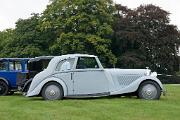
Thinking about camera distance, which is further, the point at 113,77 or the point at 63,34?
the point at 63,34

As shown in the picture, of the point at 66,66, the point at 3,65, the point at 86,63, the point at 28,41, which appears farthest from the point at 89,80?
the point at 28,41

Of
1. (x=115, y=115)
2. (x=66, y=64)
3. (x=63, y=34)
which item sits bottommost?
(x=115, y=115)

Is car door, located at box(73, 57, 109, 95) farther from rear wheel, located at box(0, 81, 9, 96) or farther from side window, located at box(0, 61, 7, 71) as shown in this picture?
side window, located at box(0, 61, 7, 71)

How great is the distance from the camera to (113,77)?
18281mm

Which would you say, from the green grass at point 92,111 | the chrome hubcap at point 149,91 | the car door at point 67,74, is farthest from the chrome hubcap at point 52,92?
the chrome hubcap at point 149,91

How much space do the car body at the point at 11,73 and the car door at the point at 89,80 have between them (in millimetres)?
5863

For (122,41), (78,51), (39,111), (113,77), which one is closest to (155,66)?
(122,41)

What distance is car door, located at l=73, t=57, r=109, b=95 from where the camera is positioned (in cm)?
1812

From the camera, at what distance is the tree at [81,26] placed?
6178cm

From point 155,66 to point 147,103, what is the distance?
51.6 metres

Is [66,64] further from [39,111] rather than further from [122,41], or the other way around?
[122,41]

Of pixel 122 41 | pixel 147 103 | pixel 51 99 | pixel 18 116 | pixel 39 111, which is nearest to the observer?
pixel 18 116

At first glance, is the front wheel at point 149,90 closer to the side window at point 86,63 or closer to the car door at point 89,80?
the car door at point 89,80

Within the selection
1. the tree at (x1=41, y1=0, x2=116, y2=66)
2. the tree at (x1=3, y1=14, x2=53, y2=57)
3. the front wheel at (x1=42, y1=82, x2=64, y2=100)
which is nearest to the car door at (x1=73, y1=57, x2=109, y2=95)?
the front wheel at (x1=42, y1=82, x2=64, y2=100)
